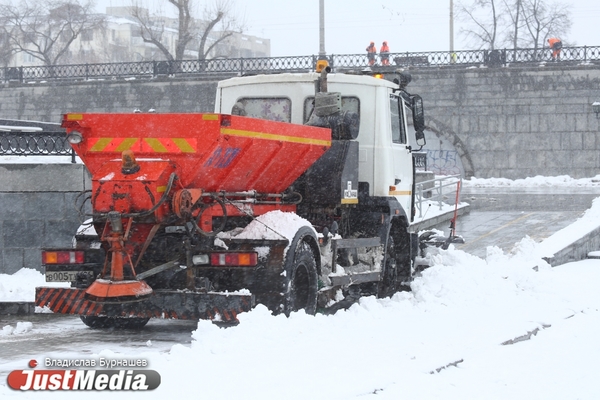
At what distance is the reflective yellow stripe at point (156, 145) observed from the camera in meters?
8.15

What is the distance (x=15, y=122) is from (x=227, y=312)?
1631cm

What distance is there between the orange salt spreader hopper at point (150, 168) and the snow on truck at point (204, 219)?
0.4 inches

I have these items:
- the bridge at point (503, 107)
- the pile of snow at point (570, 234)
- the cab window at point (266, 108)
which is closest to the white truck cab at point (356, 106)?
the cab window at point (266, 108)

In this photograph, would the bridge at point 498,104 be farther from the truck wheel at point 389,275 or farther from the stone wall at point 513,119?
the truck wheel at point 389,275

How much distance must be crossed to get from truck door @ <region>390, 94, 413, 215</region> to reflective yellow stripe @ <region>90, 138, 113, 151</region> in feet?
12.6

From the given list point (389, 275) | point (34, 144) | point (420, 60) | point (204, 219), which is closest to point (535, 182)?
point (420, 60)

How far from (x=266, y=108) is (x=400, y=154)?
1.74m

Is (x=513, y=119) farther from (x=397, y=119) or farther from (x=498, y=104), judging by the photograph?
(x=397, y=119)

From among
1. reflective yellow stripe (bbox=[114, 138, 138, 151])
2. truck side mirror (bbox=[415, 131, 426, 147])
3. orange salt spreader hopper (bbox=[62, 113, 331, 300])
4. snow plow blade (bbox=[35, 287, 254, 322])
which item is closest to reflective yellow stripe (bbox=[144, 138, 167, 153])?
orange salt spreader hopper (bbox=[62, 113, 331, 300])

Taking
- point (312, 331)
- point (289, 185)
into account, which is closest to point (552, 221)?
point (289, 185)

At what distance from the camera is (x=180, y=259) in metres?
8.41

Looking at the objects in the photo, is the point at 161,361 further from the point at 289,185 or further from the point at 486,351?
the point at 289,185

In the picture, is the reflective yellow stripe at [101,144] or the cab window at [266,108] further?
the cab window at [266,108]

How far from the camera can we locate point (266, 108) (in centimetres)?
1104
